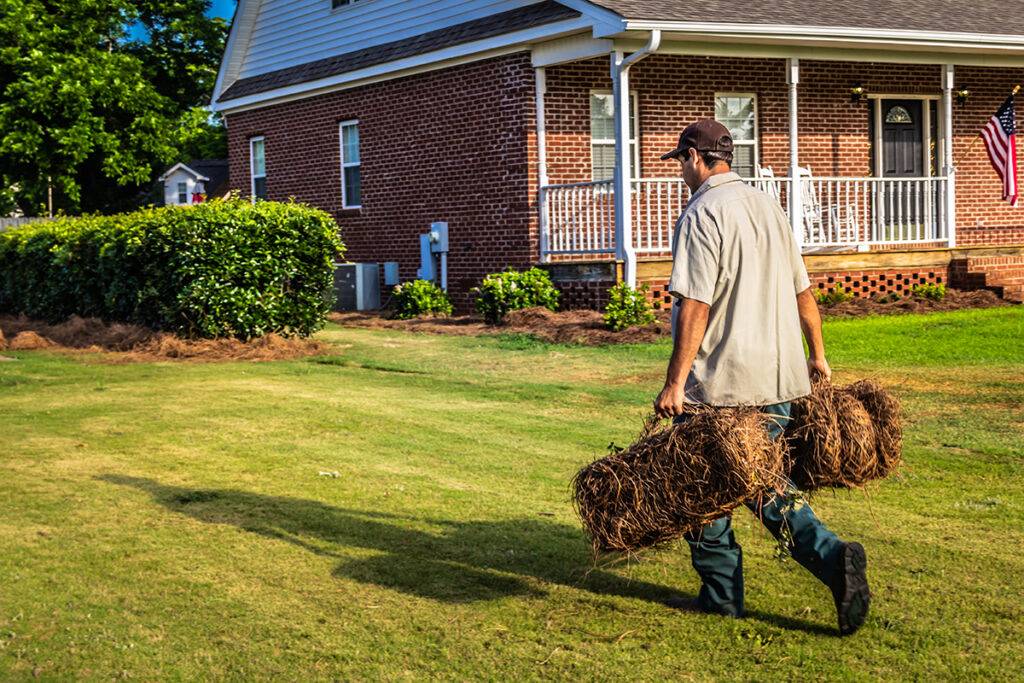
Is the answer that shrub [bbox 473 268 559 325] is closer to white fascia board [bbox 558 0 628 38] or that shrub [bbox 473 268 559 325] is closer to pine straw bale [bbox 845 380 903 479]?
white fascia board [bbox 558 0 628 38]

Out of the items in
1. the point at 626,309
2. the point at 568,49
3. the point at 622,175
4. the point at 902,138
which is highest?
the point at 568,49

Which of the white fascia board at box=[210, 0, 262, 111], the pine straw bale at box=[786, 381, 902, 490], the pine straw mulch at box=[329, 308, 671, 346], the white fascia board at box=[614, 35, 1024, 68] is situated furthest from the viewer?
the white fascia board at box=[210, 0, 262, 111]

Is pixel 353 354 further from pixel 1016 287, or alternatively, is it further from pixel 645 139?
pixel 1016 287

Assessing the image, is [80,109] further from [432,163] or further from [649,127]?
[649,127]

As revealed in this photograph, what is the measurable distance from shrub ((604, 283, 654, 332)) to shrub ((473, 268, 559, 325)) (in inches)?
57.7

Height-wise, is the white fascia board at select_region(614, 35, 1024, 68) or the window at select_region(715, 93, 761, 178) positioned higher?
the white fascia board at select_region(614, 35, 1024, 68)

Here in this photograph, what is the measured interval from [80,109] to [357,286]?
1526 cm

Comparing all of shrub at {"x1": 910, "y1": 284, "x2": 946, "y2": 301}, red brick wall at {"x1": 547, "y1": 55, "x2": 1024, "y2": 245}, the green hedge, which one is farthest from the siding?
shrub at {"x1": 910, "y1": 284, "x2": 946, "y2": 301}

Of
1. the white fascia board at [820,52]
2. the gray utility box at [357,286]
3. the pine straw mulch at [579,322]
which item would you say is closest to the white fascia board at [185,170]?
the gray utility box at [357,286]

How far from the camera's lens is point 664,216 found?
60.8ft

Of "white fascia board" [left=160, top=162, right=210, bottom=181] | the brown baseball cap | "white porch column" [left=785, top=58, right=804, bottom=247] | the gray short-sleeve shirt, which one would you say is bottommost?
the gray short-sleeve shirt

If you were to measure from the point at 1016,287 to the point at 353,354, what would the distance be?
989cm

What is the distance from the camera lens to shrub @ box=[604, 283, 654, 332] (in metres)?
15.7

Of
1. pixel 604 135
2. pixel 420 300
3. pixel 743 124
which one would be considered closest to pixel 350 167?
pixel 420 300
